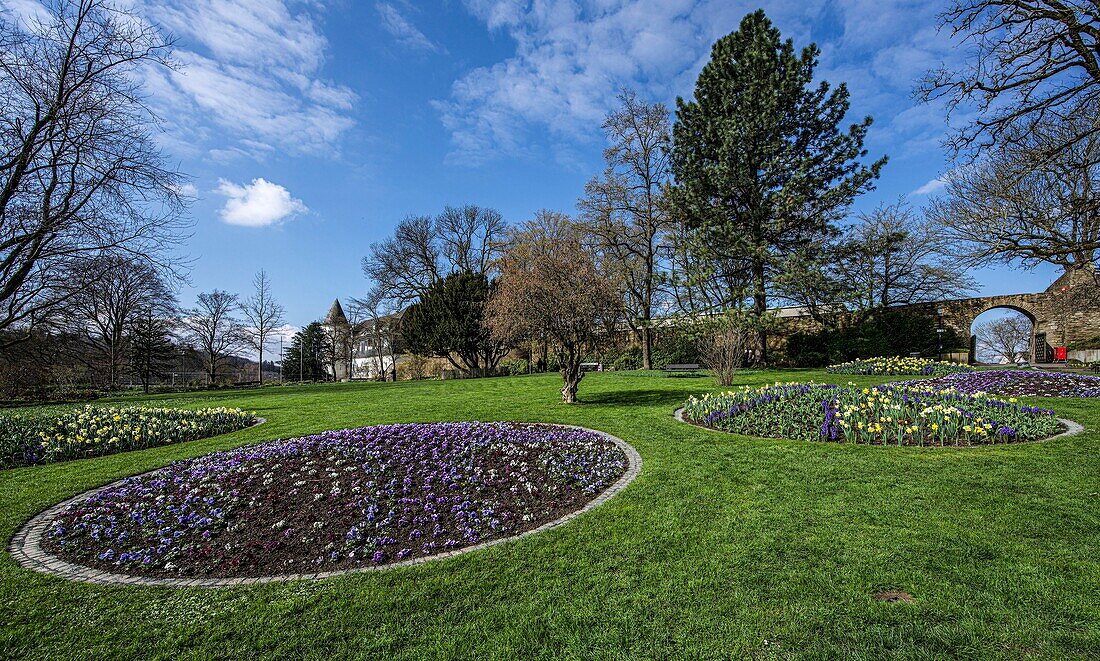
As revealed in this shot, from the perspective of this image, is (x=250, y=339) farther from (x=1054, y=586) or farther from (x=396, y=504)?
(x=1054, y=586)

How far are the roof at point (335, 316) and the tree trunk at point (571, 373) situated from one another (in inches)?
1586

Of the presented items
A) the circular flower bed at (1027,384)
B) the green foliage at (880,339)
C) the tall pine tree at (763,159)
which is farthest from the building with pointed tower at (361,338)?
the circular flower bed at (1027,384)

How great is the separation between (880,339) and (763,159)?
33.3 feet

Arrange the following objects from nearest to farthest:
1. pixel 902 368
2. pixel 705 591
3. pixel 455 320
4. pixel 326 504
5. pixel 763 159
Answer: pixel 705 591 → pixel 326 504 → pixel 902 368 → pixel 763 159 → pixel 455 320

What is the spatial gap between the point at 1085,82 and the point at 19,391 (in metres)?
32.3

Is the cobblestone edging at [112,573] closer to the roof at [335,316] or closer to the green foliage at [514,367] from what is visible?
the green foliage at [514,367]

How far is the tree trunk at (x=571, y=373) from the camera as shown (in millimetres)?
10961

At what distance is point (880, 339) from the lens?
70.2 feet

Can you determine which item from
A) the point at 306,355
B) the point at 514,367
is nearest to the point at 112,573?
the point at 514,367

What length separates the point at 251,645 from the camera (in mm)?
2514

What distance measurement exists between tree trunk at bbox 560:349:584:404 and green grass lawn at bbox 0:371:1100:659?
6.12m

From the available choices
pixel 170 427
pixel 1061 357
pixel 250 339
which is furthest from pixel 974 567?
pixel 250 339

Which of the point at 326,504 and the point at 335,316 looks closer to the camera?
the point at 326,504

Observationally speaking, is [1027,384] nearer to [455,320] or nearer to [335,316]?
[455,320]
